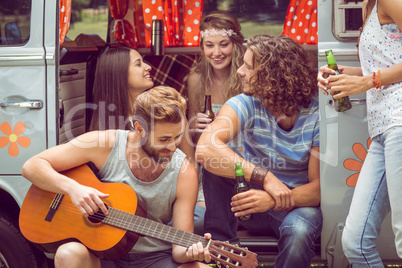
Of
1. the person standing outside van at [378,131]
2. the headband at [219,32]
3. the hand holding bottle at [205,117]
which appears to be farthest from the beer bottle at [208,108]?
the person standing outside van at [378,131]

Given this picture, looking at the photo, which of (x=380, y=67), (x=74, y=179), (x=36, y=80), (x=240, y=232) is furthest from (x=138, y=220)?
(x=380, y=67)

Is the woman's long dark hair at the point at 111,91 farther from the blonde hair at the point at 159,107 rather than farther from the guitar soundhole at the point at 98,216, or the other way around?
the guitar soundhole at the point at 98,216

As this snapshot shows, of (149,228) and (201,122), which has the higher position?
(201,122)

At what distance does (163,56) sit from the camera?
4309 millimetres

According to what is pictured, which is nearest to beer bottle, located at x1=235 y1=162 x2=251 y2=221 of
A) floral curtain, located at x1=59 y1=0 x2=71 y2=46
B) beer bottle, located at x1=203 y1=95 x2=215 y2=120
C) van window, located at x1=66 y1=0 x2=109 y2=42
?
beer bottle, located at x1=203 y1=95 x2=215 y2=120

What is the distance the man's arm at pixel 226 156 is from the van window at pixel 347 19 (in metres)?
0.74

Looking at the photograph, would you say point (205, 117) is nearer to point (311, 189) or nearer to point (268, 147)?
point (268, 147)

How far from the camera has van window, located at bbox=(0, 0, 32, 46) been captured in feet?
10.6

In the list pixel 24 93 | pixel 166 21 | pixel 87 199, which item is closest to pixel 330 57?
pixel 87 199

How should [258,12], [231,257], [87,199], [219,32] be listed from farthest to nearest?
1. [258,12]
2. [219,32]
3. [87,199]
4. [231,257]

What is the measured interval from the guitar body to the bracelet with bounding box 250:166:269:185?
0.65 meters

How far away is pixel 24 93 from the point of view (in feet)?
10.5

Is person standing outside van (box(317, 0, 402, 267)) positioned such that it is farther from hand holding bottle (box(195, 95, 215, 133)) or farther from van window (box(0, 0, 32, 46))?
van window (box(0, 0, 32, 46))

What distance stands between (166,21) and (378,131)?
8.46ft
